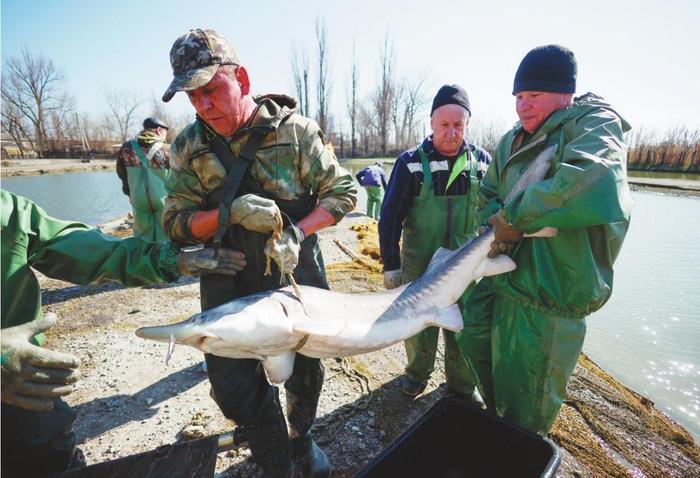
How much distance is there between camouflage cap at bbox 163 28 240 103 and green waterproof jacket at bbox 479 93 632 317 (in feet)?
5.94

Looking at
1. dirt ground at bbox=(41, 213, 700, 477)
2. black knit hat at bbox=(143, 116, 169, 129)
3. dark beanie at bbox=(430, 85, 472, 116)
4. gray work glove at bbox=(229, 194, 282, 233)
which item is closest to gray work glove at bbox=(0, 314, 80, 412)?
gray work glove at bbox=(229, 194, 282, 233)

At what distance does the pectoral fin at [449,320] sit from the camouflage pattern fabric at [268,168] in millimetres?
933

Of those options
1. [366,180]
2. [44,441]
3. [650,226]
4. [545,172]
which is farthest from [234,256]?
[650,226]

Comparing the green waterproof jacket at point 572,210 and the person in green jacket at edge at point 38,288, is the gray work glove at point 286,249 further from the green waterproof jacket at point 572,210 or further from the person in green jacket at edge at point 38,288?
the green waterproof jacket at point 572,210

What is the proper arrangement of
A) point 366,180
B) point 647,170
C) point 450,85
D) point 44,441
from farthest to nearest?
point 647,170
point 366,180
point 450,85
point 44,441

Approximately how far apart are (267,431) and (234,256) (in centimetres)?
110

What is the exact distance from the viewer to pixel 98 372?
3.73 m

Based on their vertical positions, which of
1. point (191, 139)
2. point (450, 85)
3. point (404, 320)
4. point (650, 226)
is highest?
point (450, 85)

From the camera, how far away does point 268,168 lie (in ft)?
7.52

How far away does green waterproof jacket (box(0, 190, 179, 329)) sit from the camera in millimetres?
1640

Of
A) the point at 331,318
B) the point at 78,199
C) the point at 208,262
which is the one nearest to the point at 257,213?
the point at 208,262

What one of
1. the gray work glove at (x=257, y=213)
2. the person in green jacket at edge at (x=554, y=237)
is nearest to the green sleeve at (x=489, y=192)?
the person in green jacket at edge at (x=554, y=237)

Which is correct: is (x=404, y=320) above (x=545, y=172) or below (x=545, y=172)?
below

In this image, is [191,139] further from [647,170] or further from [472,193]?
[647,170]
